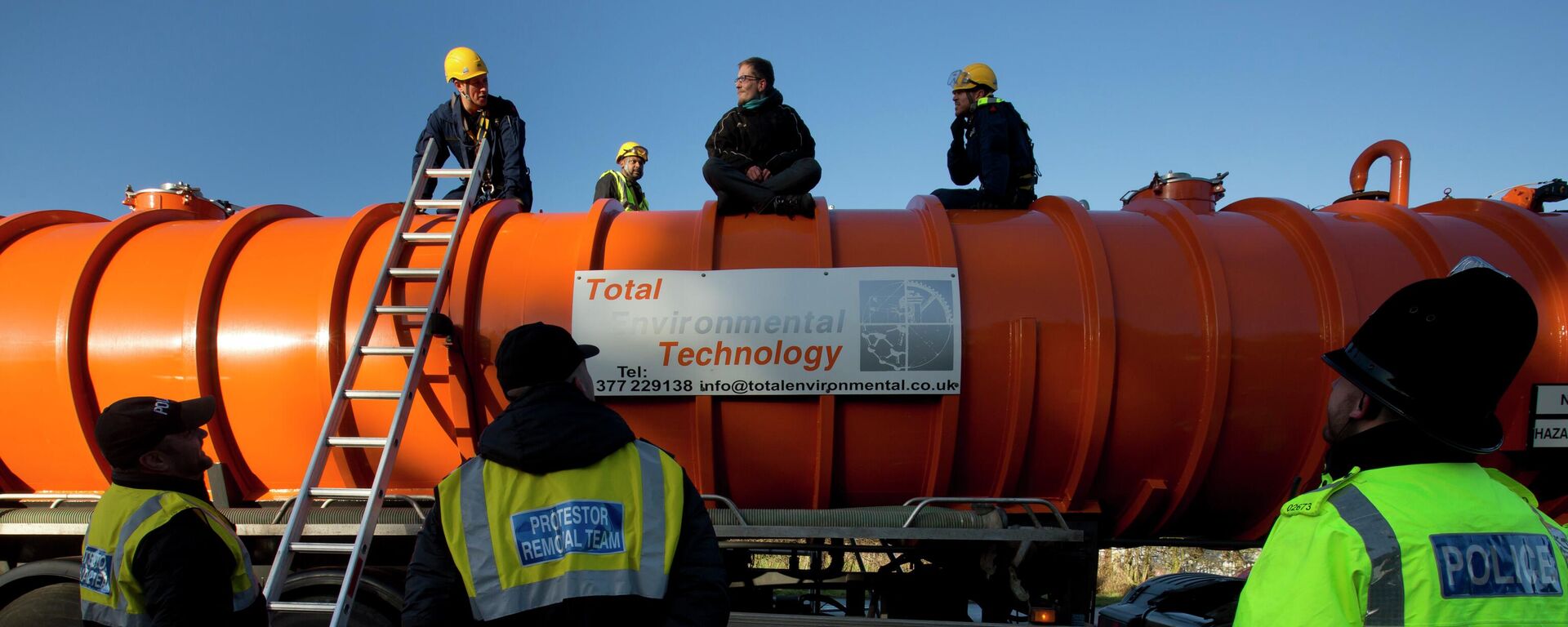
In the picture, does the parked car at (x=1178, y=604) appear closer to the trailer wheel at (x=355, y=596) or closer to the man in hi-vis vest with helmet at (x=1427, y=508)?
the man in hi-vis vest with helmet at (x=1427, y=508)

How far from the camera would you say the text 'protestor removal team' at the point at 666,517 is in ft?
4.68

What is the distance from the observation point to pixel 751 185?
15.4 ft

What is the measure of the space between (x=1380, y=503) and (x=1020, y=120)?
4.13 metres

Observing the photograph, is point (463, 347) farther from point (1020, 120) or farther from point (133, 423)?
point (1020, 120)

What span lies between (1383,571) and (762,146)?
4.01 m

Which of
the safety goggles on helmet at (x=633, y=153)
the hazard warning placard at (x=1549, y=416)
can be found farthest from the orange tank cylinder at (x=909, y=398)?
the safety goggles on helmet at (x=633, y=153)

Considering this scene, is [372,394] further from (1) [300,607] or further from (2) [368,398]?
(1) [300,607]

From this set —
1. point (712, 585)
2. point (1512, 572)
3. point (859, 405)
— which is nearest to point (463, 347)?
point (859, 405)

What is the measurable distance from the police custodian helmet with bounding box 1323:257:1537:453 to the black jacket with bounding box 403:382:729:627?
1528 millimetres

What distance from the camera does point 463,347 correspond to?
14.3 ft

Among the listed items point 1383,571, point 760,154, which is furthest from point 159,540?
point 760,154

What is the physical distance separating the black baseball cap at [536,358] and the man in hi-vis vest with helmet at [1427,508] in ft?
5.33

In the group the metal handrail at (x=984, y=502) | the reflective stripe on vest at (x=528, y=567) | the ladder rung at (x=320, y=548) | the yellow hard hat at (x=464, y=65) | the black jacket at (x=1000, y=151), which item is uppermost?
the yellow hard hat at (x=464, y=65)

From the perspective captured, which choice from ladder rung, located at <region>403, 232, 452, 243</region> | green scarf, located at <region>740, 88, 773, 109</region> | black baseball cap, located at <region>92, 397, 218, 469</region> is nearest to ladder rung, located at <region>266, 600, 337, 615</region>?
black baseball cap, located at <region>92, 397, 218, 469</region>
